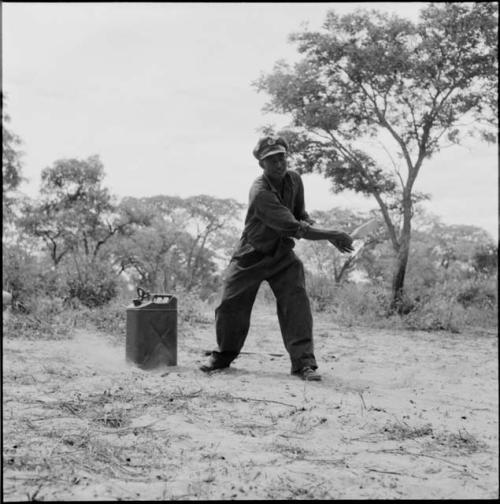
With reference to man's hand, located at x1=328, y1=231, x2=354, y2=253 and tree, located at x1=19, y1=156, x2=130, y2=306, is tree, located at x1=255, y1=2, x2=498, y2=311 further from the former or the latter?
tree, located at x1=19, y1=156, x2=130, y2=306

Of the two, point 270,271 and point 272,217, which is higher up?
point 272,217

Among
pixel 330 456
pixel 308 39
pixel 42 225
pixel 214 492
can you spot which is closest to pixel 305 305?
pixel 330 456

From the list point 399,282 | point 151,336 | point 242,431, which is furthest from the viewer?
point 399,282

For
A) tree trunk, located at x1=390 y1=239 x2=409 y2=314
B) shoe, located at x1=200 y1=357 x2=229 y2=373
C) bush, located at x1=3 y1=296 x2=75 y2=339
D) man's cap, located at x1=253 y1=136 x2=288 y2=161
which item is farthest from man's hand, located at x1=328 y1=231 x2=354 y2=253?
tree trunk, located at x1=390 y1=239 x2=409 y2=314

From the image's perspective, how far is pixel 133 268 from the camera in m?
33.3

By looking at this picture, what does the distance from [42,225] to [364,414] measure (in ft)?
84.1

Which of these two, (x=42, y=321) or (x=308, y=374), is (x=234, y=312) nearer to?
(x=308, y=374)

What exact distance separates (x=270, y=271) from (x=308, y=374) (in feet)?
2.79

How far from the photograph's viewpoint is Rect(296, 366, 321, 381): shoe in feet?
14.8

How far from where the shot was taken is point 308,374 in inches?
179

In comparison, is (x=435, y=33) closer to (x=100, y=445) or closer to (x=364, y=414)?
(x=364, y=414)

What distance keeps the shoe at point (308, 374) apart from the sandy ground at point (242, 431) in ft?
0.27

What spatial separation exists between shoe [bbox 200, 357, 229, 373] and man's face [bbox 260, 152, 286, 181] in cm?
149

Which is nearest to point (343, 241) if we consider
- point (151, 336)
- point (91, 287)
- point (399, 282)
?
point (151, 336)
